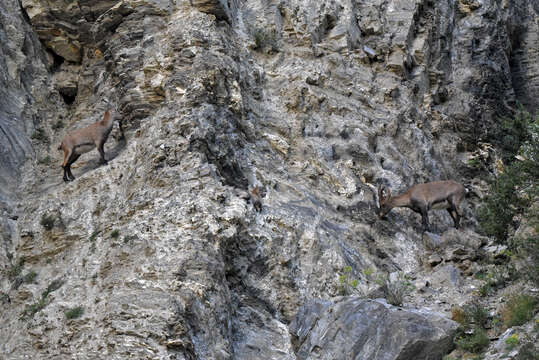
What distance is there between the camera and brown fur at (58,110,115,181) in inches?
595

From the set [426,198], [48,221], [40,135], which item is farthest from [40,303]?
[426,198]

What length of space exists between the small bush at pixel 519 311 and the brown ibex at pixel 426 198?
604 centimetres

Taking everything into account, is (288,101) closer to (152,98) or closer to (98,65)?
(152,98)

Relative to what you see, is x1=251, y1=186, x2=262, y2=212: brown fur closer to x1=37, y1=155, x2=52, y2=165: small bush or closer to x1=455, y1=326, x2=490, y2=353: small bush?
x1=455, y1=326, x2=490, y2=353: small bush

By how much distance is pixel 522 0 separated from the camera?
97.2ft

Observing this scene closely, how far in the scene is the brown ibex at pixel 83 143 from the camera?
15.1 metres

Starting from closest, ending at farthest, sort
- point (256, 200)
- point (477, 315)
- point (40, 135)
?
point (477, 315), point (256, 200), point (40, 135)

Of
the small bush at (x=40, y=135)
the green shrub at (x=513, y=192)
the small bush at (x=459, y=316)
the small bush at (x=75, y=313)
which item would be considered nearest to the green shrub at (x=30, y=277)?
the small bush at (x=75, y=313)

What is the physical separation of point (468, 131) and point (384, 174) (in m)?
6.82

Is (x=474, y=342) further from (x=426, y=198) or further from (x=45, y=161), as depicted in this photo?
(x=45, y=161)

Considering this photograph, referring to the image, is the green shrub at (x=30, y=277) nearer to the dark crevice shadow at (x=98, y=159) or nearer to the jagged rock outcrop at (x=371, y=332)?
the dark crevice shadow at (x=98, y=159)

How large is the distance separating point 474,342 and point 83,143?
9.89m

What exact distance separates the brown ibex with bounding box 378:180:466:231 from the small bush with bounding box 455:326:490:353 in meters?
6.37

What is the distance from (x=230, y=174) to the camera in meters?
14.1
